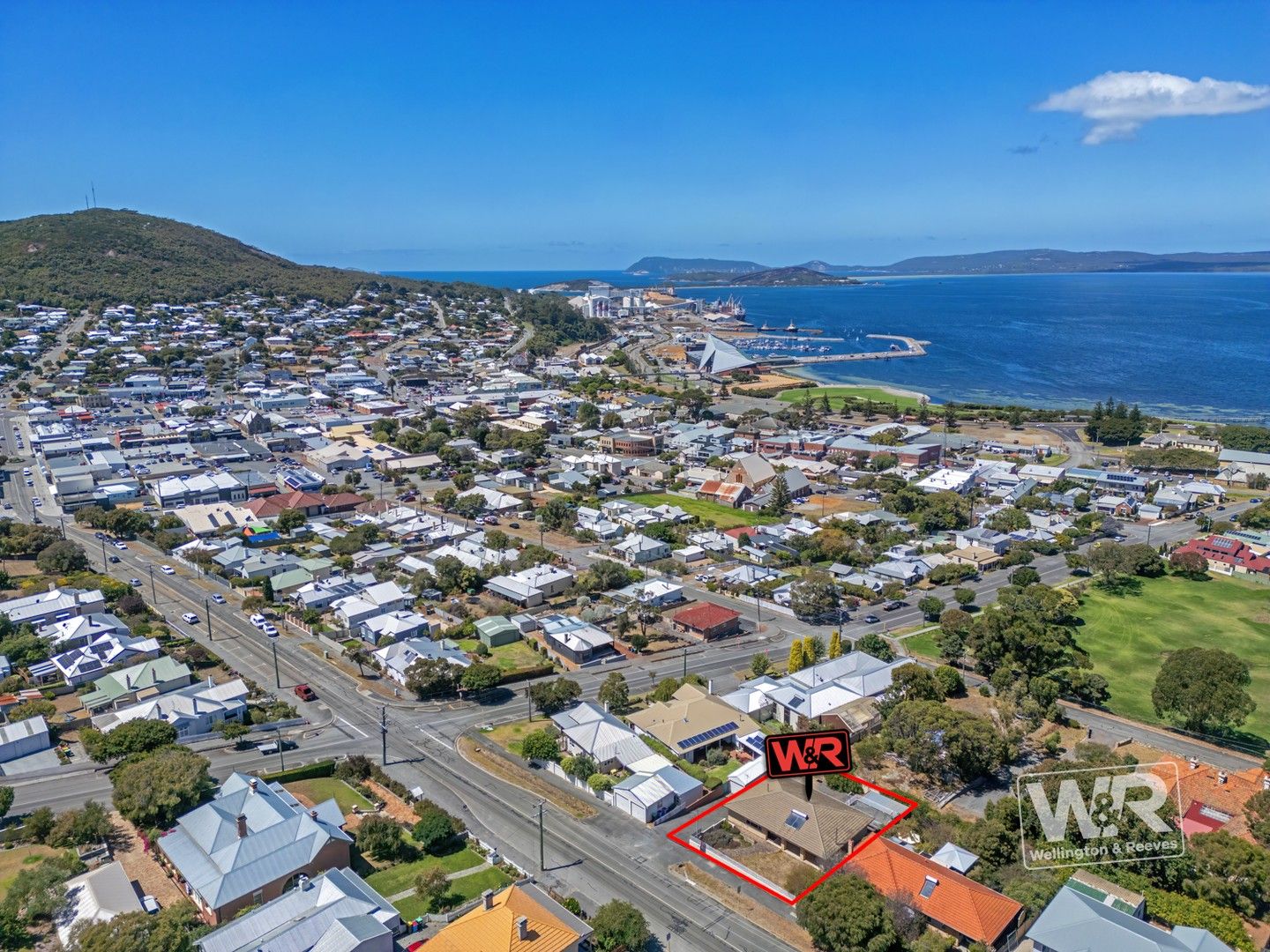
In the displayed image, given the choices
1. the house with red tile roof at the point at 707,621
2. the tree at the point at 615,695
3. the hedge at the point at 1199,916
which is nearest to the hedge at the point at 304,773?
the tree at the point at 615,695

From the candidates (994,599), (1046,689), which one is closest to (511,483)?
(994,599)

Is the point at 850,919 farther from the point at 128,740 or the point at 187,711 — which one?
the point at 187,711

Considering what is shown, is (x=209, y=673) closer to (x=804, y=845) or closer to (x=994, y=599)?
(x=804, y=845)

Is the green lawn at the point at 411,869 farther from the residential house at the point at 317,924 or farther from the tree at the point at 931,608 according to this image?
the tree at the point at 931,608

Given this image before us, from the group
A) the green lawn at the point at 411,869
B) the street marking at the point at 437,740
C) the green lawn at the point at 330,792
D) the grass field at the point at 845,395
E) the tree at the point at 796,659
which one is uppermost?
the grass field at the point at 845,395

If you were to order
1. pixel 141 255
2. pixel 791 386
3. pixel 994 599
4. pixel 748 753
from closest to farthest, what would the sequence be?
pixel 748 753
pixel 994 599
pixel 791 386
pixel 141 255
